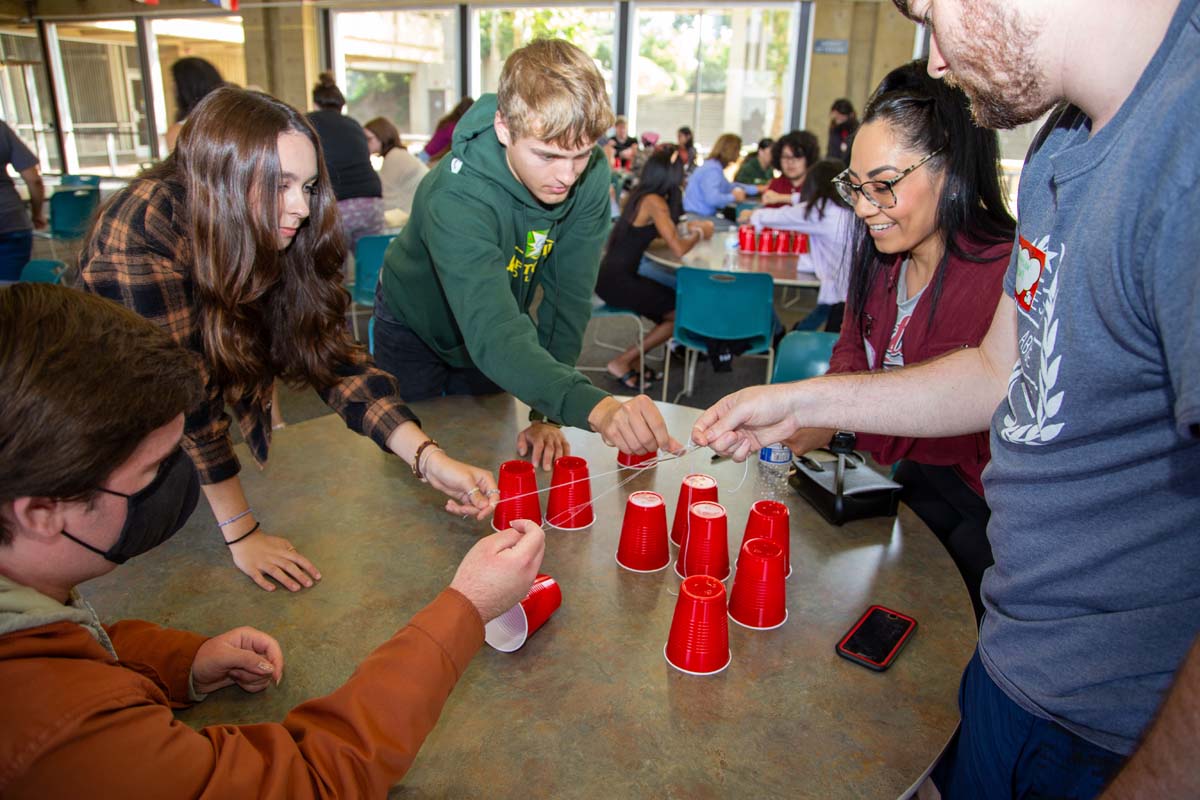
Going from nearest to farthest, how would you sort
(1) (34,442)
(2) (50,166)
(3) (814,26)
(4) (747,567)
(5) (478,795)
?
(1) (34,442), (5) (478,795), (4) (747,567), (3) (814,26), (2) (50,166)

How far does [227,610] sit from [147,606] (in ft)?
0.41

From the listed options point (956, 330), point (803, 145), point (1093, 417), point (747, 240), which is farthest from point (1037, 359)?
point (803, 145)

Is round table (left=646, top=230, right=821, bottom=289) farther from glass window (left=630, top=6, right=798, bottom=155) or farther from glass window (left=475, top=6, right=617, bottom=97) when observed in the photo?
glass window (left=475, top=6, right=617, bottom=97)

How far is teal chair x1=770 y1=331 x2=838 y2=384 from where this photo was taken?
248 centimetres

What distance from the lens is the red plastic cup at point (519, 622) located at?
1145 millimetres

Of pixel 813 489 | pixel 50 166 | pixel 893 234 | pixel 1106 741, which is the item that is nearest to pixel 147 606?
pixel 813 489

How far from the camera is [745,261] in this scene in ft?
16.1

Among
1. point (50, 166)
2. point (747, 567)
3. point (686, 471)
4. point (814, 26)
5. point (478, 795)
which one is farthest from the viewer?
point (50, 166)

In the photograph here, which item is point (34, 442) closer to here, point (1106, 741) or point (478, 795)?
point (478, 795)

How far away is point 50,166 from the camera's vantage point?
46.8 ft

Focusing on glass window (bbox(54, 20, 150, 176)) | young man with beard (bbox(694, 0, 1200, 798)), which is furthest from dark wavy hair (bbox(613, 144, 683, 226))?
glass window (bbox(54, 20, 150, 176))

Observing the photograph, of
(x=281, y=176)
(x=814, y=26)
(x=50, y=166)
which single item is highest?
(x=814, y=26)

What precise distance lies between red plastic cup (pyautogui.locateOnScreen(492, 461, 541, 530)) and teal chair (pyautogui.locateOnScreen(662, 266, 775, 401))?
9.39 ft

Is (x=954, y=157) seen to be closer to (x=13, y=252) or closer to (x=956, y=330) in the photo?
(x=956, y=330)
